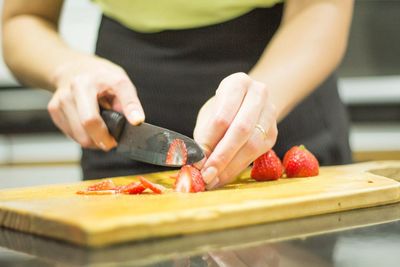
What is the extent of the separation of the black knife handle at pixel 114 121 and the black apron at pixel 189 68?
150mm

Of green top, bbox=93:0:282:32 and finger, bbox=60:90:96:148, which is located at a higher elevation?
green top, bbox=93:0:282:32

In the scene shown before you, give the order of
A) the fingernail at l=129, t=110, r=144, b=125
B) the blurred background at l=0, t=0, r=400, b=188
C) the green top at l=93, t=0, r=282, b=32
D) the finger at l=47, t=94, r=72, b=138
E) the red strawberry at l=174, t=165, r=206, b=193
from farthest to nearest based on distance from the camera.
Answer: the blurred background at l=0, t=0, r=400, b=188
the green top at l=93, t=0, r=282, b=32
the finger at l=47, t=94, r=72, b=138
the fingernail at l=129, t=110, r=144, b=125
the red strawberry at l=174, t=165, r=206, b=193

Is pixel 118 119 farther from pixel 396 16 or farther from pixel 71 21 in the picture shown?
pixel 71 21

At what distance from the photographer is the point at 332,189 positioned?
1063 mm

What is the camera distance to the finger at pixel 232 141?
3.54 ft

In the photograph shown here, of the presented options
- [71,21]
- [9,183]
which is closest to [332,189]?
[9,183]

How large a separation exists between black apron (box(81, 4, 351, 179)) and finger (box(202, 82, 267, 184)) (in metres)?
0.32

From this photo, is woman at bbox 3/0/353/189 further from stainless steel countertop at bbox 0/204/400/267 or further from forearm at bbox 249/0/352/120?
stainless steel countertop at bbox 0/204/400/267

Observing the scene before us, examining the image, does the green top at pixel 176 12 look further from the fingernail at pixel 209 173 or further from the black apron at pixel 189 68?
the fingernail at pixel 209 173

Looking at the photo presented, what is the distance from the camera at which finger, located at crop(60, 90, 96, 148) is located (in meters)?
1.24

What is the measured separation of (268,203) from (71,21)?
2.07 metres

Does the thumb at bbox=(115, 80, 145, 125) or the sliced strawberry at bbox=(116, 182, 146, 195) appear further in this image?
the thumb at bbox=(115, 80, 145, 125)

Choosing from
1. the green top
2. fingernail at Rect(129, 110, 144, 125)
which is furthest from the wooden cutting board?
the green top

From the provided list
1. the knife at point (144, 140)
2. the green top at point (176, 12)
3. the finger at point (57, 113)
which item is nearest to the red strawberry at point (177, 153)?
the knife at point (144, 140)
